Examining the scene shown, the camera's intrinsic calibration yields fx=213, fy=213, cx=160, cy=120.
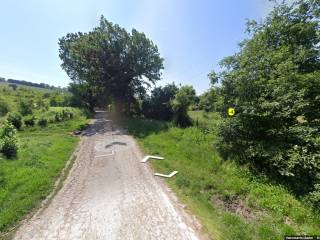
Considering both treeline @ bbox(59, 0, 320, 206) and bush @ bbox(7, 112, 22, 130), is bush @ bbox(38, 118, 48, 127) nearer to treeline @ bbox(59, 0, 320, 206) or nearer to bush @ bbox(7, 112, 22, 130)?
bush @ bbox(7, 112, 22, 130)

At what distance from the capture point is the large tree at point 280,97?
667cm

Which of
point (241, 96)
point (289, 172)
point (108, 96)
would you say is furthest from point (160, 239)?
point (108, 96)

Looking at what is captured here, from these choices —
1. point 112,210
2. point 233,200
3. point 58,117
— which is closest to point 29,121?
point 58,117

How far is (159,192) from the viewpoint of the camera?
5.90 m

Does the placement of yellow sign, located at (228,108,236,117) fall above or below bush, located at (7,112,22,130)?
above

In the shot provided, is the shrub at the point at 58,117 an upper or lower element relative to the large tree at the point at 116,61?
lower

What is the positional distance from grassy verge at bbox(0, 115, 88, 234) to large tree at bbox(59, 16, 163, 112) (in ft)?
39.5

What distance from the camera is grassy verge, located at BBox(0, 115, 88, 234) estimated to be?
16.7 ft

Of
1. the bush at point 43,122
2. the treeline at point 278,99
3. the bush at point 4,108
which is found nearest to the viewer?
the treeline at point 278,99

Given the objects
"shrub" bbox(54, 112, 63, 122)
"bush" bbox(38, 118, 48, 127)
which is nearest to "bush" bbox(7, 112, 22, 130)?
"bush" bbox(38, 118, 48, 127)

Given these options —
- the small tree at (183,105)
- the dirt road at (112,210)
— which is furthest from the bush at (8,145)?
the small tree at (183,105)

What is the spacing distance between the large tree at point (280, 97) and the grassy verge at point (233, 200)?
0.86 meters

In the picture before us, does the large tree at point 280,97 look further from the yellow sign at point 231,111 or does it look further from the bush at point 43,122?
the bush at point 43,122

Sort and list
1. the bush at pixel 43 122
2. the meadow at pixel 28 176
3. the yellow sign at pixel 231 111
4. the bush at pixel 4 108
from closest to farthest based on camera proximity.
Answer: the meadow at pixel 28 176 < the yellow sign at pixel 231 111 < the bush at pixel 43 122 < the bush at pixel 4 108
